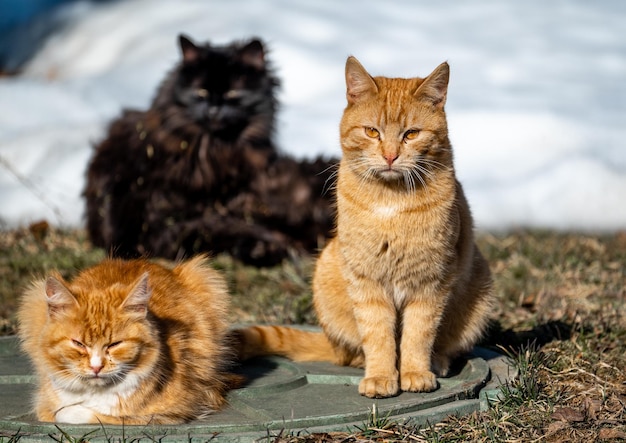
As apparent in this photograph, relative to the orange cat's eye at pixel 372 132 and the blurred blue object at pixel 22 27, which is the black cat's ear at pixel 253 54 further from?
the blurred blue object at pixel 22 27

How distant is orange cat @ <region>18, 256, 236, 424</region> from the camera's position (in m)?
2.88

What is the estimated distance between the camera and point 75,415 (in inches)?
115

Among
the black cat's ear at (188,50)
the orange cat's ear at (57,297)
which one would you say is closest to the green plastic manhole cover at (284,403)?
the orange cat's ear at (57,297)

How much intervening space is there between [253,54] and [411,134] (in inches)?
124

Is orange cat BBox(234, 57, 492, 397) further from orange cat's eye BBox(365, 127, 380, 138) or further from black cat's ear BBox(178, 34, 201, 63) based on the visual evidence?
black cat's ear BBox(178, 34, 201, 63)

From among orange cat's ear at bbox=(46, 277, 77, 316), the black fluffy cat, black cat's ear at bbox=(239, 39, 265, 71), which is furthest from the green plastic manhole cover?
black cat's ear at bbox=(239, 39, 265, 71)

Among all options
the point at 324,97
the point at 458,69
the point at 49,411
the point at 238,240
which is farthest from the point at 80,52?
the point at 49,411

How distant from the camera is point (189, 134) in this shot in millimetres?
6426

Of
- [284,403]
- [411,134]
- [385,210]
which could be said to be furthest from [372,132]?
[284,403]

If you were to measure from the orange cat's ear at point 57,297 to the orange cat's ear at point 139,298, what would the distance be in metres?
0.18

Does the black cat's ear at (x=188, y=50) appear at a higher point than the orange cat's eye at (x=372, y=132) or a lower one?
higher

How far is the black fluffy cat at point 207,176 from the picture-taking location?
246 inches

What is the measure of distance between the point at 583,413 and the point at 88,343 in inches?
68.1

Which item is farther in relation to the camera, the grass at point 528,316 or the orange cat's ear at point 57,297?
the grass at point 528,316
